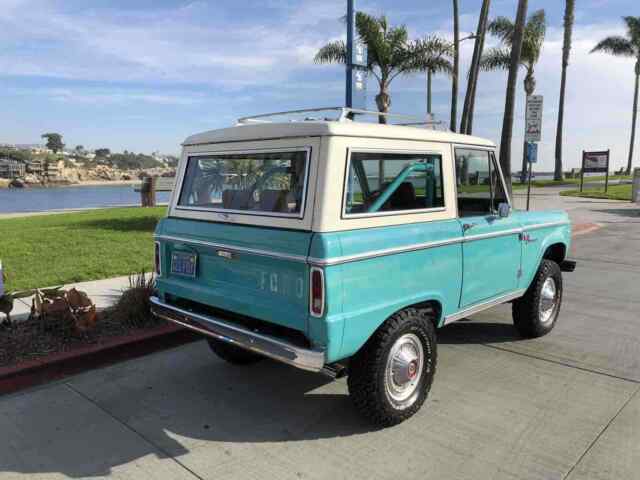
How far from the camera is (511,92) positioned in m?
14.7

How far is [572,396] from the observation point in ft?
12.7

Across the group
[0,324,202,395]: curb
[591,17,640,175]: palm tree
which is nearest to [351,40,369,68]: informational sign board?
[0,324,202,395]: curb

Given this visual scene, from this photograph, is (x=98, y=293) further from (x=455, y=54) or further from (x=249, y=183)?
(x=455, y=54)

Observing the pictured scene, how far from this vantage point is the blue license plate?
3746 millimetres

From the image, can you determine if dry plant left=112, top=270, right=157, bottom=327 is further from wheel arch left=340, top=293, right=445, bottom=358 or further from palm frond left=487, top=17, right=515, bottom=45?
palm frond left=487, top=17, right=515, bottom=45

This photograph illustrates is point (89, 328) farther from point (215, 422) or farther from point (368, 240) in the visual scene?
point (368, 240)

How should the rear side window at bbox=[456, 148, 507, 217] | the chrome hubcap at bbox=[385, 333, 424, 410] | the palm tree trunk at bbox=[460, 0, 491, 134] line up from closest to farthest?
the chrome hubcap at bbox=[385, 333, 424, 410], the rear side window at bbox=[456, 148, 507, 217], the palm tree trunk at bbox=[460, 0, 491, 134]

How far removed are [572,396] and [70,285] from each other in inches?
228

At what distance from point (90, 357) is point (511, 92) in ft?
44.5

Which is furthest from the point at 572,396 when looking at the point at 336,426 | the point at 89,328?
the point at 89,328

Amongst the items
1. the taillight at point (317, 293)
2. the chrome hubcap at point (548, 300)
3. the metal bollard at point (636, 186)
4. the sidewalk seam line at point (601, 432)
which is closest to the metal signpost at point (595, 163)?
the metal bollard at point (636, 186)

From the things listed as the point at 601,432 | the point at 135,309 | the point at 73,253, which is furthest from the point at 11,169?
the point at 601,432

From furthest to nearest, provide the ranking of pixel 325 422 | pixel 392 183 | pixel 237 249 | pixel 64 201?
1. pixel 64 201
2. pixel 392 183
3. pixel 325 422
4. pixel 237 249

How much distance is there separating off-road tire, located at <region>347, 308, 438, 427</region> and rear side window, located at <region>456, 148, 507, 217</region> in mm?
1091
